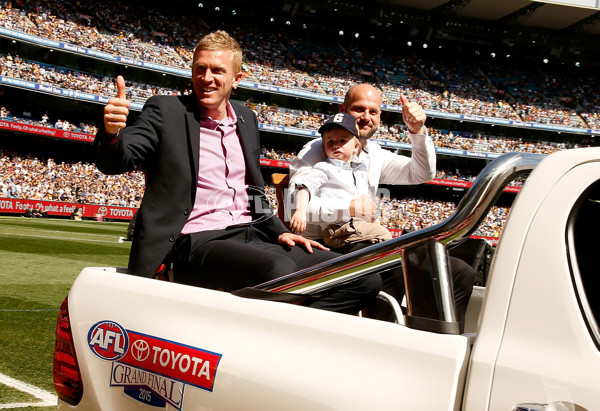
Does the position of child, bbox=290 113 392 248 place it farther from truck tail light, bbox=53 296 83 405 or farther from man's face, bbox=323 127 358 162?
truck tail light, bbox=53 296 83 405

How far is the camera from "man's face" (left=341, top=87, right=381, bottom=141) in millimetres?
3645

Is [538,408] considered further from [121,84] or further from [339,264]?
[121,84]

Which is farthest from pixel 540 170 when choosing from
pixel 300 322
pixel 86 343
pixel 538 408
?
pixel 86 343

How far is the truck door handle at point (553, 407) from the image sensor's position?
114 centimetres

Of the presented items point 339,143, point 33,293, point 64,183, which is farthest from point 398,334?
point 64,183


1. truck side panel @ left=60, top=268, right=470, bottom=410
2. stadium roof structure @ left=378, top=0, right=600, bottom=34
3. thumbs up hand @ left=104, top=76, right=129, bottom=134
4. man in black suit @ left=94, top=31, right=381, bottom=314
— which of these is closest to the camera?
truck side panel @ left=60, top=268, right=470, bottom=410

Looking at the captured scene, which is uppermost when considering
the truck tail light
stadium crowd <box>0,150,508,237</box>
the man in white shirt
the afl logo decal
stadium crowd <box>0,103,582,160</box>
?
stadium crowd <box>0,103,582,160</box>

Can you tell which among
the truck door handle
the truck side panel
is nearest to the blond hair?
the truck side panel

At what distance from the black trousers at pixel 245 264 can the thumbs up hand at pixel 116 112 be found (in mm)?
576

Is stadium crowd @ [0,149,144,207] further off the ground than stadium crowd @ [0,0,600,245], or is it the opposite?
stadium crowd @ [0,0,600,245]

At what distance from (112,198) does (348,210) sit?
3001 cm

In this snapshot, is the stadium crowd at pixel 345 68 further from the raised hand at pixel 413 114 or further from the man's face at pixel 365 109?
the raised hand at pixel 413 114

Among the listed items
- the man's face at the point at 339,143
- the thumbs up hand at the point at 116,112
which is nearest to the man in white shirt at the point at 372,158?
the man's face at the point at 339,143

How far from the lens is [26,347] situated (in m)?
4.54
